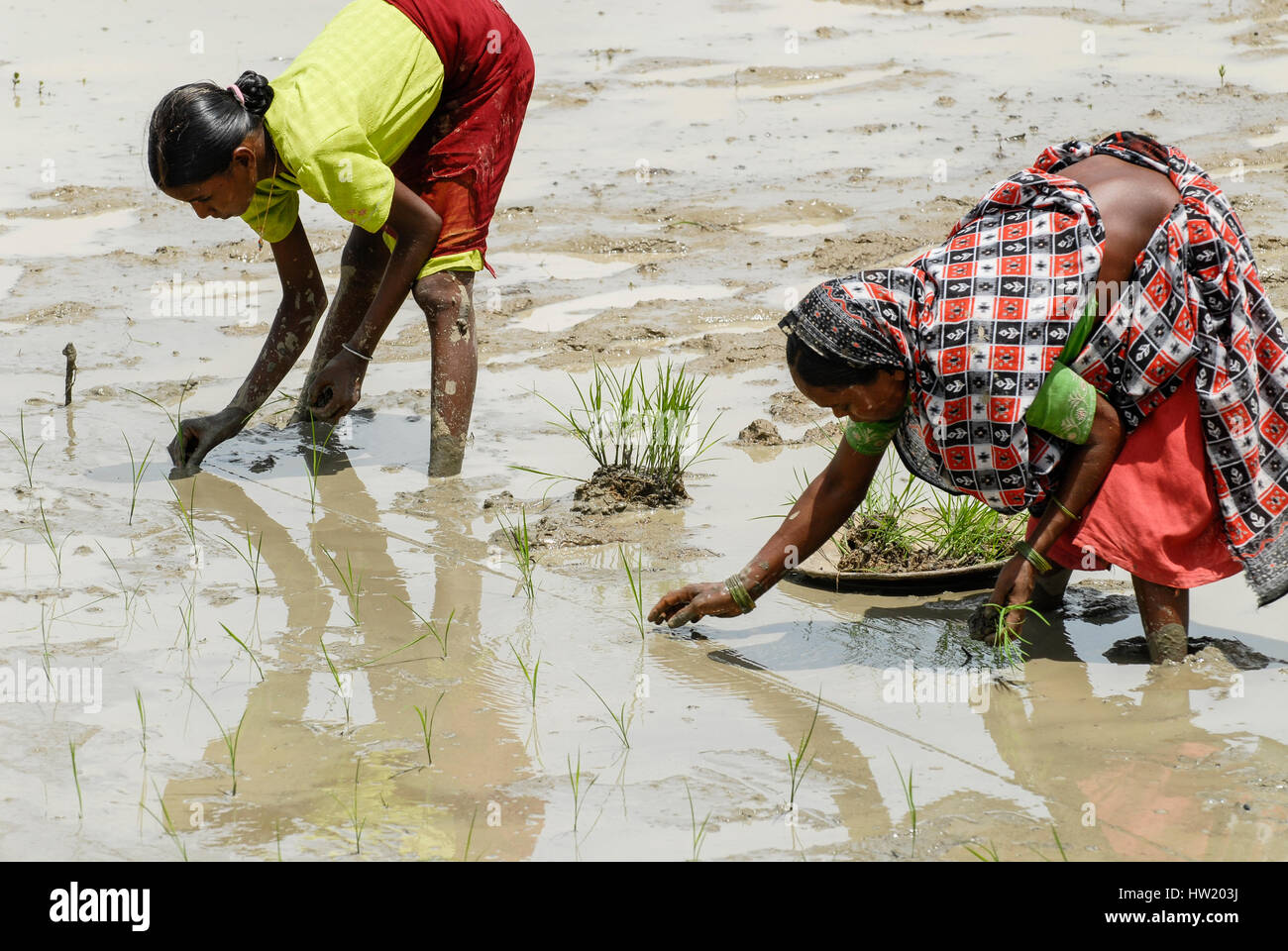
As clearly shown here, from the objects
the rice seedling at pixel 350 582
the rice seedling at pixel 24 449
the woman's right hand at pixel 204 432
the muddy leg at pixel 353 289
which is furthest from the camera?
the muddy leg at pixel 353 289

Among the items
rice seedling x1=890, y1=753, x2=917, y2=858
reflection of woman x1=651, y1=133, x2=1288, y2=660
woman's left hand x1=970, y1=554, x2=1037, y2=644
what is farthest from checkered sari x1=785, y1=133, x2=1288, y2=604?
rice seedling x1=890, y1=753, x2=917, y2=858

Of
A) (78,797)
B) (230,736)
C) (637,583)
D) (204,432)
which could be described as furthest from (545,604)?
(204,432)

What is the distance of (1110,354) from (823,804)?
1102mm

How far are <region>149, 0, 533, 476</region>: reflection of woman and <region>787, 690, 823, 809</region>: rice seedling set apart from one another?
1781 mm

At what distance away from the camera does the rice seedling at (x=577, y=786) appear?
8.44 ft

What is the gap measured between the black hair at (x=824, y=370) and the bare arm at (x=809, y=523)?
0.22 meters

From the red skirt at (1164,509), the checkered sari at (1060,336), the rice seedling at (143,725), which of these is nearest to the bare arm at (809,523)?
the checkered sari at (1060,336)

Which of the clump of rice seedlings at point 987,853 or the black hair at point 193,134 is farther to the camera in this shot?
the black hair at point 193,134

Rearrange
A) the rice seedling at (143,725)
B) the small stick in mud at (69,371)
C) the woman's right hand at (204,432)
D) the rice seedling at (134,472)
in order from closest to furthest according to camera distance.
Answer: the rice seedling at (143,725) → the rice seedling at (134,472) → the woman's right hand at (204,432) → the small stick in mud at (69,371)

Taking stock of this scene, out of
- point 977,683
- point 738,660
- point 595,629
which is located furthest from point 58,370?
point 977,683

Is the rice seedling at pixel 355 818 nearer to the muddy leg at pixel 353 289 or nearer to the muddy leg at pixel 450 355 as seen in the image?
the muddy leg at pixel 450 355

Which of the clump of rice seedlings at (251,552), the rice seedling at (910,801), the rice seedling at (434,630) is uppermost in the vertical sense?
the rice seedling at (910,801)

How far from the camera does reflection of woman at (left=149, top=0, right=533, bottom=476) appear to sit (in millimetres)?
3672

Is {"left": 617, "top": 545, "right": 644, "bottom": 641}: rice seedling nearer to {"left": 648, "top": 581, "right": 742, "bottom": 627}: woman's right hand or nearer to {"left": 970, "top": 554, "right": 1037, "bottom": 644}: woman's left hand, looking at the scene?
{"left": 648, "top": 581, "right": 742, "bottom": 627}: woman's right hand
